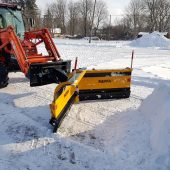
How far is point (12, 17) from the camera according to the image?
910 cm

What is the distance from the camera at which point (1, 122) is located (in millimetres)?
5508

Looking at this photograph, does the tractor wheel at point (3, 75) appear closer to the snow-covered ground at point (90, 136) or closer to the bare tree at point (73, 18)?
the snow-covered ground at point (90, 136)

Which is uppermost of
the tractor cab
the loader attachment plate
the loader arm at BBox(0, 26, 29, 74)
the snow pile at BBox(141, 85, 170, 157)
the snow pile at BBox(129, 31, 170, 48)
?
the tractor cab

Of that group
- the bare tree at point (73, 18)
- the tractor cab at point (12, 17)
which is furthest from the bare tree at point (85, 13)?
the tractor cab at point (12, 17)

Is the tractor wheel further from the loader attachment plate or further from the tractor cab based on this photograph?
the tractor cab

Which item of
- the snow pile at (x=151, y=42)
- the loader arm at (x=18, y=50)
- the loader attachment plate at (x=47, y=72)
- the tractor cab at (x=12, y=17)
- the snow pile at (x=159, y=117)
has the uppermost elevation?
the tractor cab at (x=12, y=17)

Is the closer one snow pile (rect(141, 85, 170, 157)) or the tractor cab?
snow pile (rect(141, 85, 170, 157))

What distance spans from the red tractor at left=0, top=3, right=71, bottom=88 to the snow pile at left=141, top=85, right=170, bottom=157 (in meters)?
2.51

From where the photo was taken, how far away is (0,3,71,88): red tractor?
694 centimetres

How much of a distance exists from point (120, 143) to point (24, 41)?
5421mm

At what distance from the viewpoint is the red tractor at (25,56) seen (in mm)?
6938

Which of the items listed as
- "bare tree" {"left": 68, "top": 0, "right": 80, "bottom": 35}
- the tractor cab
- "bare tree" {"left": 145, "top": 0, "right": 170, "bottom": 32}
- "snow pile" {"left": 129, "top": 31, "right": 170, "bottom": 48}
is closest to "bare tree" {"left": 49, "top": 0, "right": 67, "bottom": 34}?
"bare tree" {"left": 68, "top": 0, "right": 80, "bottom": 35}

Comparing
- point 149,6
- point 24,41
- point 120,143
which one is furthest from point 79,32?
point 120,143

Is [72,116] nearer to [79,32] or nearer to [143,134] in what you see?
[143,134]
